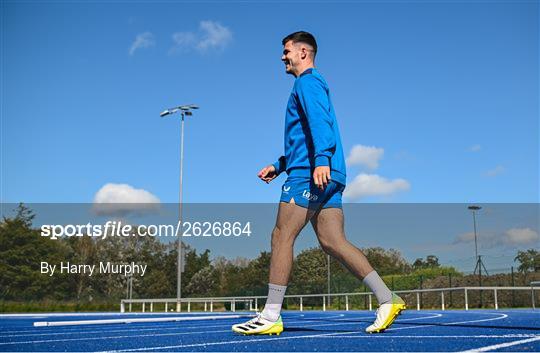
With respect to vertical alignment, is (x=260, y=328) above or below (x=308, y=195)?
below

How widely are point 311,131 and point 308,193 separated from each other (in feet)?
1.45

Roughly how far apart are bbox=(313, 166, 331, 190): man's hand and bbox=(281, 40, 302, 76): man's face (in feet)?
3.48

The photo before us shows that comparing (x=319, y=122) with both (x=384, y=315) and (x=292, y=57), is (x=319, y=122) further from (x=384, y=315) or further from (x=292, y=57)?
(x=384, y=315)

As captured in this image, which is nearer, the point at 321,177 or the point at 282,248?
the point at 321,177

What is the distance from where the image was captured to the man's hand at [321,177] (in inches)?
161

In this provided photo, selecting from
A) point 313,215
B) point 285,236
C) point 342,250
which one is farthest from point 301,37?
point 342,250

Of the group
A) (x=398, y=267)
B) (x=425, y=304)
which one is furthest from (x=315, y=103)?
(x=398, y=267)

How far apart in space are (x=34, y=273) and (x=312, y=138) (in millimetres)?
62674

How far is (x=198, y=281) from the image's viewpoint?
3024 inches

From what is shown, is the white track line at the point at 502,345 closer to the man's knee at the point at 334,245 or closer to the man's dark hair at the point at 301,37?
the man's knee at the point at 334,245

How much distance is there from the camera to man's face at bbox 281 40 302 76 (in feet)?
15.7

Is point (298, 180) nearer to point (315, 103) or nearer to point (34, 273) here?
point (315, 103)

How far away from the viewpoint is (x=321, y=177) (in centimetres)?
409

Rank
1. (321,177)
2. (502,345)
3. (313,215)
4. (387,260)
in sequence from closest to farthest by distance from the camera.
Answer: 1. (502,345)
2. (321,177)
3. (313,215)
4. (387,260)
